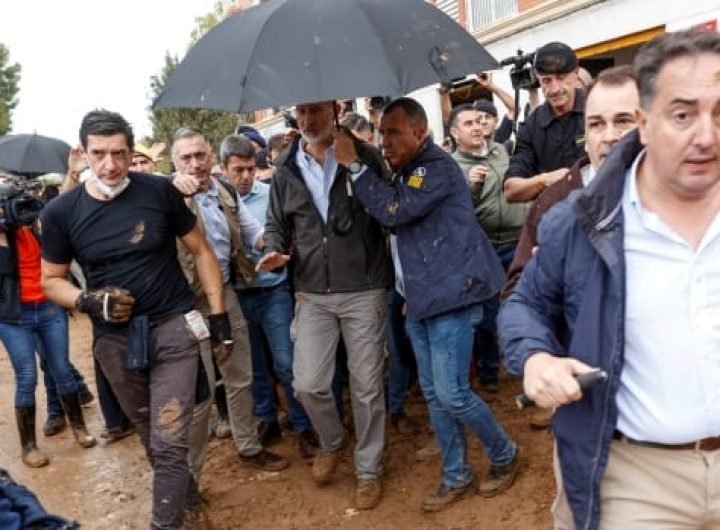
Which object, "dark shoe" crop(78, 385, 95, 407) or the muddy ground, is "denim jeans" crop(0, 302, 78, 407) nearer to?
the muddy ground

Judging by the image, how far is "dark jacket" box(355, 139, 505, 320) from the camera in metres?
3.41

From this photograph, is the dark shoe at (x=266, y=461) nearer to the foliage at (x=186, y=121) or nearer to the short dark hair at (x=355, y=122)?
the short dark hair at (x=355, y=122)

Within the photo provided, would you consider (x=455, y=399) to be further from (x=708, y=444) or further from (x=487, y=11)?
(x=487, y=11)

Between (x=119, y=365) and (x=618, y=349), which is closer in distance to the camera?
(x=618, y=349)

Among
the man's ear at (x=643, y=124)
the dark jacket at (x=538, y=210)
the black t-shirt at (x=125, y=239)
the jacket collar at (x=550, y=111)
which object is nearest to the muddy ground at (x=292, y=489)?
the black t-shirt at (x=125, y=239)

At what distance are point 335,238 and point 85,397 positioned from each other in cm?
366

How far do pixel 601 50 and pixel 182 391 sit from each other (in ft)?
28.0

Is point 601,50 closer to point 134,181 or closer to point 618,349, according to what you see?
point 134,181

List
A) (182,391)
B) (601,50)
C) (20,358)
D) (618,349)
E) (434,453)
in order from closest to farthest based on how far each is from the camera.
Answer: (618,349) < (182,391) < (434,453) < (20,358) < (601,50)

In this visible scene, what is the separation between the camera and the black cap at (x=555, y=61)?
359cm

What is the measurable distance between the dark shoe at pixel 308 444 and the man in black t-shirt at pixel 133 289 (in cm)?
103

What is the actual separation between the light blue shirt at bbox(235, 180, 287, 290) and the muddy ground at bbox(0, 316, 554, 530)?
114cm

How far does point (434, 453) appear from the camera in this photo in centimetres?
430

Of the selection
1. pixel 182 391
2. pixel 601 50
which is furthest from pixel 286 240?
pixel 601 50
